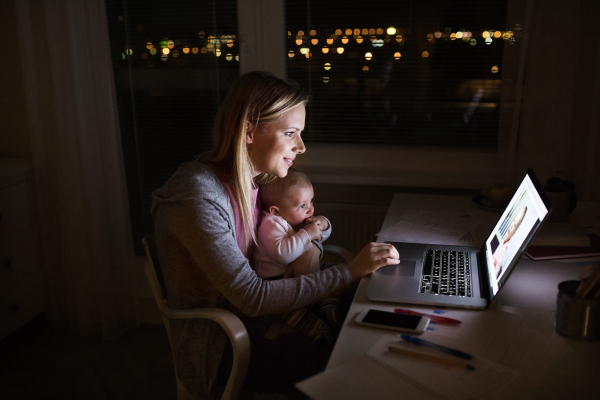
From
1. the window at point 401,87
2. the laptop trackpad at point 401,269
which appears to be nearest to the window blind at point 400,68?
the window at point 401,87

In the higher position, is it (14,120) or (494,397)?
(14,120)

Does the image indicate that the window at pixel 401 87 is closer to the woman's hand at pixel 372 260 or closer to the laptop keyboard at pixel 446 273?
the laptop keyboard at pixel 446 273

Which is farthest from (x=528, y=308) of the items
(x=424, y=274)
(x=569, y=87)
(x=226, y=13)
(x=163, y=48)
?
(x=163, y=48)

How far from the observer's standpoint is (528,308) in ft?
3.82

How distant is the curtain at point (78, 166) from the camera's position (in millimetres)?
2322

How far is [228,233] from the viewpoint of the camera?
132 cm

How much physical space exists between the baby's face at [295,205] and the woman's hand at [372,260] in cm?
38

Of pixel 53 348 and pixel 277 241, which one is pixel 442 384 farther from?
pixel 53 348

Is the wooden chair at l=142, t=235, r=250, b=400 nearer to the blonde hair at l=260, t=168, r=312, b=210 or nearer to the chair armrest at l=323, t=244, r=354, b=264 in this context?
the blonde hair at l=260, t=168, r=312, b=210

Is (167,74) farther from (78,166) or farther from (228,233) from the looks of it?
(228,233)

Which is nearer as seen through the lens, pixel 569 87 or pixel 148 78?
pixel 569 87

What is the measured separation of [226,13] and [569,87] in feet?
5.29

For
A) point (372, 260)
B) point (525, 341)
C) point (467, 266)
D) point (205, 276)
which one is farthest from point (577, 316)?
point (205, 276)

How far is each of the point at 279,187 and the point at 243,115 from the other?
37 centimetres
